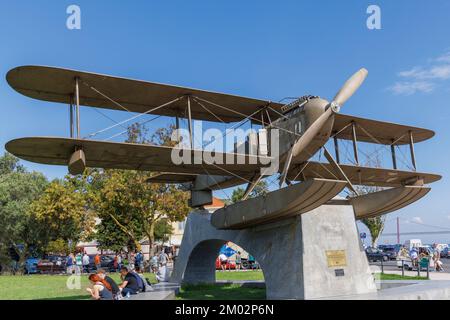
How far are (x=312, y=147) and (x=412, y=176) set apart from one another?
5.15 metres

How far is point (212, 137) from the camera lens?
14242 millimetres

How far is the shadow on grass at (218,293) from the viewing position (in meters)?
13.9

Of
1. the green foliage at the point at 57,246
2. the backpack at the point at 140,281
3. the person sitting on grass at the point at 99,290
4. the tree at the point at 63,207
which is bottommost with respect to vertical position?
the green foliage at the point at 57,246

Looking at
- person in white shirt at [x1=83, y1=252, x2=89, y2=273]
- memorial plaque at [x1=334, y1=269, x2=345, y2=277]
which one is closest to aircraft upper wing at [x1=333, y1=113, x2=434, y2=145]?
memorial plaque at [x1=334, y1=269, x2=345, y2=277]

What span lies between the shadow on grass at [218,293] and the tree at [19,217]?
22375mm

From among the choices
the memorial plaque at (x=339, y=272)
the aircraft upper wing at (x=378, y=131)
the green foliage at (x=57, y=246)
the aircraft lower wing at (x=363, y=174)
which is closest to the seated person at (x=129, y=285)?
the memorial plaque at (x=339, y=272)

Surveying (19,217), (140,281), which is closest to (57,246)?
(19,217)

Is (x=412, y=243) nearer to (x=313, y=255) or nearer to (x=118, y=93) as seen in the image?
(x=313, y=255)

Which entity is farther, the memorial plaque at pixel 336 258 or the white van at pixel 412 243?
the white van at pixel 412 243

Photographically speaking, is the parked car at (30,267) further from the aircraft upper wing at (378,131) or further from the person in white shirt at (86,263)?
the aircraft upper wing at (378,131)
